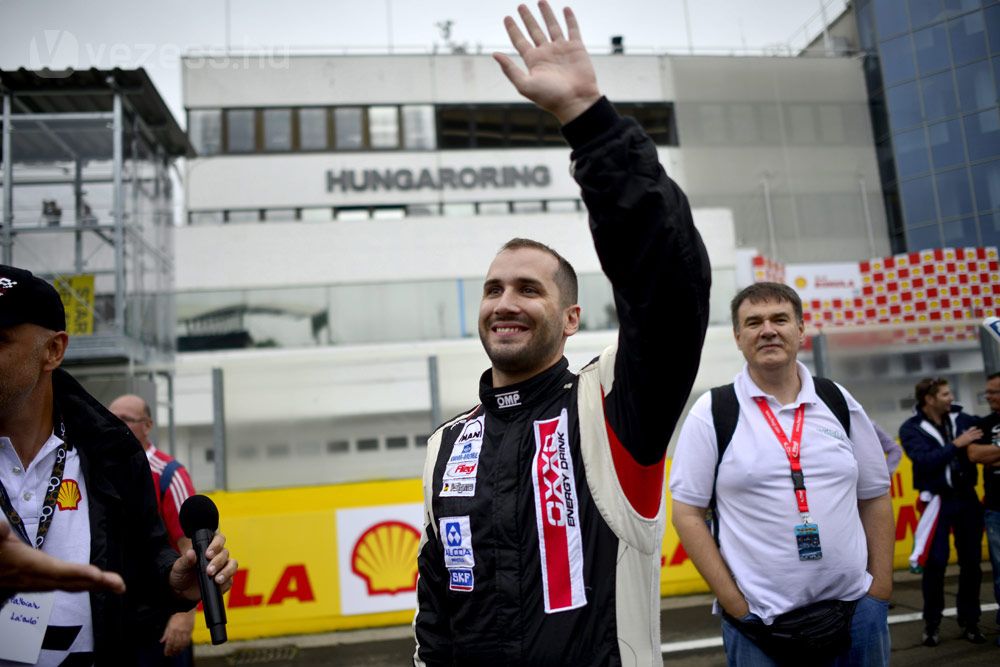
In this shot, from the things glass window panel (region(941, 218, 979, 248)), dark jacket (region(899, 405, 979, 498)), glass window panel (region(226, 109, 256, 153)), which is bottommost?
dark jacket (region(899, 405, 979, 498))

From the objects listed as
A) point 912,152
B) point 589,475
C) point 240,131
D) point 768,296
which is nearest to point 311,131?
point 240,131

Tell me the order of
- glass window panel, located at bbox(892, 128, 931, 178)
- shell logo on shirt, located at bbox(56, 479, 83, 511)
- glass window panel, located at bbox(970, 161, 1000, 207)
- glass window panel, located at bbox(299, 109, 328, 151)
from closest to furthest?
shell logo on shirt, located at bbox(56, 479, 83, 511), glass window panel, located at bbox(970, 161, 1000, 207), glass window panel, located at bbox(892, 128, 931, 178), glass window panel, located at bbox(299, 109, 328, 151)

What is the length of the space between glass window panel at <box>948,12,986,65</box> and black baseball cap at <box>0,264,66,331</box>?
9.42 meters

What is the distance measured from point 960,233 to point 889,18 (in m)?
5.83

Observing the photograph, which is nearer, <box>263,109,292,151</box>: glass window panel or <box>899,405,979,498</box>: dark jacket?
<box>899,405,979,498</box>: dark jacket

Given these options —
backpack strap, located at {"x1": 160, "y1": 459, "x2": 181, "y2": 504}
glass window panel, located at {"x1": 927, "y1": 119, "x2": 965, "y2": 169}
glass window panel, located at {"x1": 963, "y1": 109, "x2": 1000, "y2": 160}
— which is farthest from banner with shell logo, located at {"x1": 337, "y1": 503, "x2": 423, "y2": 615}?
glass window panel, located at {"x1": 927, "y1": 119, "x2": 965, "y2": 169}

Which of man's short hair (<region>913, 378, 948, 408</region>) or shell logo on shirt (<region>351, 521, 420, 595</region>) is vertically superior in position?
man's short hair (<region>913, 378, 948, 408</region>)

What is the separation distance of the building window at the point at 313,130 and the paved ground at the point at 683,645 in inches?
809

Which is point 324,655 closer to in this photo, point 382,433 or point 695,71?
point 382,433

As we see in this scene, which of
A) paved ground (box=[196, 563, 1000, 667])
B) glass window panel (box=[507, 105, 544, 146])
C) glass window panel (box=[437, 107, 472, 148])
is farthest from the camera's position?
glass window panel (box=[507, 105, 544, 146])

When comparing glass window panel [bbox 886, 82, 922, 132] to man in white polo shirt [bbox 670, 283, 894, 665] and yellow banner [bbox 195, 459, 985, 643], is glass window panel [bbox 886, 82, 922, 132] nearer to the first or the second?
yellow banner [bbox 195, 459, 985, 643]

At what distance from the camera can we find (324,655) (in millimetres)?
6305

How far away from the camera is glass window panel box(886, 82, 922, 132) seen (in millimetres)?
12703

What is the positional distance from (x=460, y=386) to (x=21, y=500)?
250 inches
